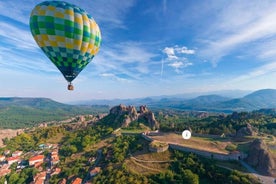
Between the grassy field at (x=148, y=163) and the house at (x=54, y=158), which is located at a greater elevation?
the grassy field at (x=148, y=163)

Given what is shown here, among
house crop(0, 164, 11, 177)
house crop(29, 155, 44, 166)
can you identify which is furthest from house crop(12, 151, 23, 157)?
house crop(29, 155, 44, 166)

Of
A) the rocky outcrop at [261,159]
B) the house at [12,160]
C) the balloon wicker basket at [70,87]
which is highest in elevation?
the balloon wicker basket at [70,87]

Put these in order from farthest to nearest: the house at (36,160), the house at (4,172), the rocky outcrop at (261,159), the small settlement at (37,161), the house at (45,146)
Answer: the house at (45,146) → the house at (36,160) → the house at (4,172) → the small settlement at (37,161) → the rocky outcrop at (261,159)

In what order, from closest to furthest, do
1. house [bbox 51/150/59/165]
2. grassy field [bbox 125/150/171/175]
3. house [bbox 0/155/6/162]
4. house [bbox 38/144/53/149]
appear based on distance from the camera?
grassy field [bbox 125/150/171/175] → house [bbox 51/150/59/165] → house [bbox 0/155/6/162] → house [bbox 38/144/53/149]

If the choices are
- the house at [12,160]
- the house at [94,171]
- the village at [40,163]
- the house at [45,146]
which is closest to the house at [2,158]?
the village at [40,163]

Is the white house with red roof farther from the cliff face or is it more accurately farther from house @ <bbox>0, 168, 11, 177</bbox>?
the cliff face

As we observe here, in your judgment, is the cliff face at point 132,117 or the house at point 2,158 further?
the cliff face at point 132,117

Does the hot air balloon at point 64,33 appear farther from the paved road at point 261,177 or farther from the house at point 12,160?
the house at point 12,160

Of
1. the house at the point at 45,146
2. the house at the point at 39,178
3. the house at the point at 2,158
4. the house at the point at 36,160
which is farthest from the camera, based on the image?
the house at the point at 45,146
